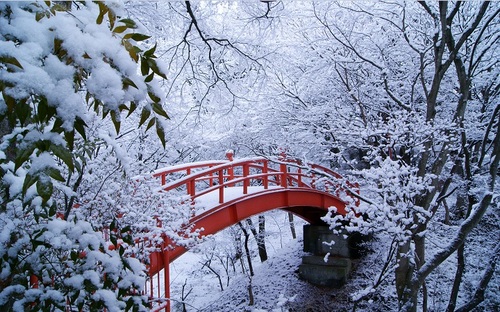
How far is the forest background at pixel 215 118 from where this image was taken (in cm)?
114

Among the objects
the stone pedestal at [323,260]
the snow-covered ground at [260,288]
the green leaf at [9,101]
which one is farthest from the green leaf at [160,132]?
the stone pedestal at [323,260]

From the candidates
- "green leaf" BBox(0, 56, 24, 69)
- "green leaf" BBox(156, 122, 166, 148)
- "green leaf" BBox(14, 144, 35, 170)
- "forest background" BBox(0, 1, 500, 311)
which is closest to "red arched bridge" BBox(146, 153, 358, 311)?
"forest background" BBox(0, 1, 500, 311)

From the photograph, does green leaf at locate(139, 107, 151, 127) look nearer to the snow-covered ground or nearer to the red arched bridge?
the red arched bridge

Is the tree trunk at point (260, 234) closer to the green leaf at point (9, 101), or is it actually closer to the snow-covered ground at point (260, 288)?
the snow-covered ground at point (260, 288)

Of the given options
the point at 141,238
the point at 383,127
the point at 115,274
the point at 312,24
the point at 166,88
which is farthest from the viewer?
the point at 312,24

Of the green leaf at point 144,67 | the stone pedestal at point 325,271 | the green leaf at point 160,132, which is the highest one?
the green leaf at point 144,67

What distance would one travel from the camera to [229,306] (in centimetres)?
1091

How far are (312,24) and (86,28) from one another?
9.39 m

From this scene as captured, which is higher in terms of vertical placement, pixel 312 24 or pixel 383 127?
pixel 312 24

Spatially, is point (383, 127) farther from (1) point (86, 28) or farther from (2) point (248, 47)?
(1) point (86, 28)

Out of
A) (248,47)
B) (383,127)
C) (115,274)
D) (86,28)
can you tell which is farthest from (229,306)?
(86,28)

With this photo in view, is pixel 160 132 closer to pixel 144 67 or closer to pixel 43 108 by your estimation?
pixel 144 67

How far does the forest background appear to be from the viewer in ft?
3.75

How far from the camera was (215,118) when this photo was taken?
10.3 meters
